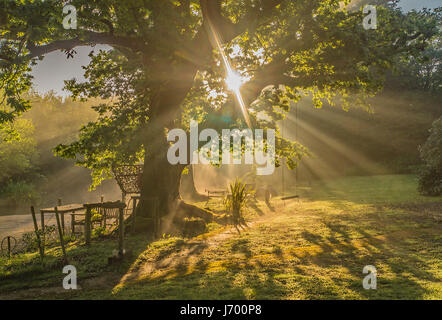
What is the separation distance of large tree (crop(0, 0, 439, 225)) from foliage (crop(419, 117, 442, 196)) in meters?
7.64

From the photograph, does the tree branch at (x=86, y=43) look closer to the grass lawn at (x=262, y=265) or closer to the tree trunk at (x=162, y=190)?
the tree trunk at (x=162, y=190)

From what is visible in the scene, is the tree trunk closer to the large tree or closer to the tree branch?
the large tree

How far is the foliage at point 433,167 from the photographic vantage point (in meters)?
17.3

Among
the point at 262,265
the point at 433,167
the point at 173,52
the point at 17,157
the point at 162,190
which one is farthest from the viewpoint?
the point at 17,157

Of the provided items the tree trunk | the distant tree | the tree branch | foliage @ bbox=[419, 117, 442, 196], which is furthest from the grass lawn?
the distant tree

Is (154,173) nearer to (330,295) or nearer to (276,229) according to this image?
(276,229)

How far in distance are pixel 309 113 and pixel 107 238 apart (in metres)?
30.6

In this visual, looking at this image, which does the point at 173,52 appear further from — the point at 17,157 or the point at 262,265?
the point at 17,157

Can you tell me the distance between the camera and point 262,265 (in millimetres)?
6789

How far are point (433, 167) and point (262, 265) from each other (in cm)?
1524

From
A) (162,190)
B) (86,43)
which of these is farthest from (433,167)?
(86,43)

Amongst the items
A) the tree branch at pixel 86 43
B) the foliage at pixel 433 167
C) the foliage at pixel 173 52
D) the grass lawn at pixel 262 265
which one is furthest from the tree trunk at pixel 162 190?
the foliage at pixel 433 167

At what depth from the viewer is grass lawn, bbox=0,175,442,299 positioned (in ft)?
17.4
